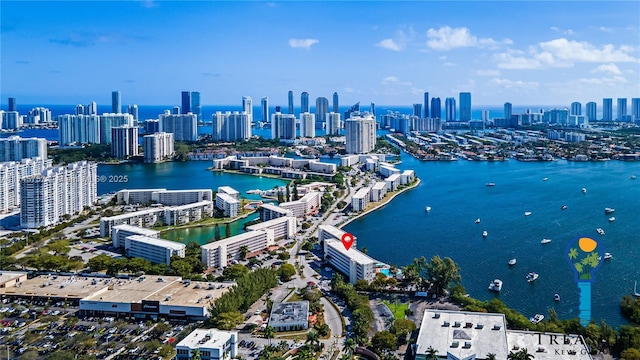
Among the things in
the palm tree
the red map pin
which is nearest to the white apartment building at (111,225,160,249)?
the red map pin

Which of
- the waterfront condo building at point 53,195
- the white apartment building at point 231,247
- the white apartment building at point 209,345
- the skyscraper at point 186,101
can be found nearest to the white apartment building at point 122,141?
the waterfront condo building at point 53,195

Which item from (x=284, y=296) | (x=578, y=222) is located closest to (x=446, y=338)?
(x=284, y=296)

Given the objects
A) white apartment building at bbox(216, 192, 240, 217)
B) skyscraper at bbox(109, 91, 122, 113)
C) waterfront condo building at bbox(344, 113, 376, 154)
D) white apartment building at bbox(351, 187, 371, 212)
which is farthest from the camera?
skyscraper at bbox(109, 91, 122, 113)

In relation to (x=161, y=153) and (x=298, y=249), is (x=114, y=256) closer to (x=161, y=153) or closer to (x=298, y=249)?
(x=298, y=249)

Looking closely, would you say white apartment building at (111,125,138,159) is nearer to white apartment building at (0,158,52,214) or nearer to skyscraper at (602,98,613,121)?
white apartment building at (0,158,52,214)

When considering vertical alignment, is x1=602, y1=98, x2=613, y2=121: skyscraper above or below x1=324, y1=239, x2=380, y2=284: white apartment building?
above
